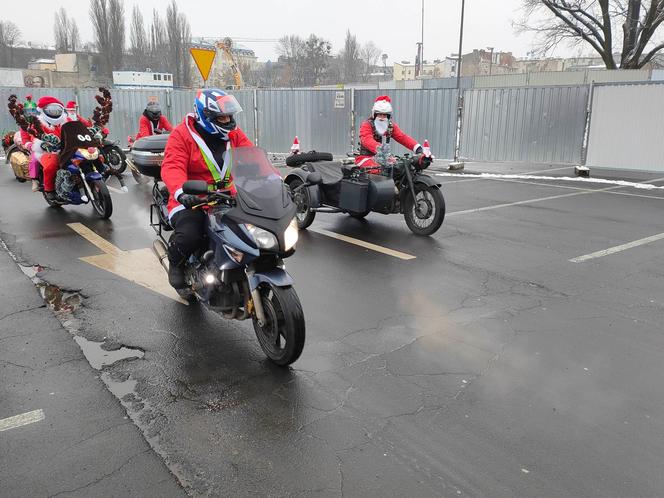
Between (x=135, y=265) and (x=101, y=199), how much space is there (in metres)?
2.92

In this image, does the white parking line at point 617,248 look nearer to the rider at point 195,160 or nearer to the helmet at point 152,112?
the rider at point 195,160

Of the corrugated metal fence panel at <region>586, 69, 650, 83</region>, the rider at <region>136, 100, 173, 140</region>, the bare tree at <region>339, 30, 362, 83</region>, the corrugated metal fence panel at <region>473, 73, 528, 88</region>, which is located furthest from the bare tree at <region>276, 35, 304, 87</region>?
the rider at <region>136, 100, 173, 140</region>

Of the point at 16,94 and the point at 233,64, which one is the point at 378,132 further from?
the point at 233,64

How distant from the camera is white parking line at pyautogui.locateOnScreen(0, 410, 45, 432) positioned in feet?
10.9

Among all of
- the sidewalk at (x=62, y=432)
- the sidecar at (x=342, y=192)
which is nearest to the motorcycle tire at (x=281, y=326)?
the sidewalk at (x=62, y=432)

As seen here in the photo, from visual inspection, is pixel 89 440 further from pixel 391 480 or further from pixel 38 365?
pixel 391 480

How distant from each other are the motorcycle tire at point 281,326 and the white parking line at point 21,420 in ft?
5.00

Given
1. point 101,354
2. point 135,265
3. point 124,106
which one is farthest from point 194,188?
point 124,106

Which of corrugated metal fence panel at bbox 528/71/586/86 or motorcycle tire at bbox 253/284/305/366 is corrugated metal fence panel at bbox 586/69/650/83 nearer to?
corrugated metal fence panel at bbox 528/71/586/86

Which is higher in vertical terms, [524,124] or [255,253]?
[524,124]

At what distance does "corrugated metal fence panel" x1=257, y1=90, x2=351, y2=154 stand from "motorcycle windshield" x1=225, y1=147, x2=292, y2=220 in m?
14.5

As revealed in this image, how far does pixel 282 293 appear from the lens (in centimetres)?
383

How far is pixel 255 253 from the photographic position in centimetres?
382

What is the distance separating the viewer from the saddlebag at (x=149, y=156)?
232 inches
